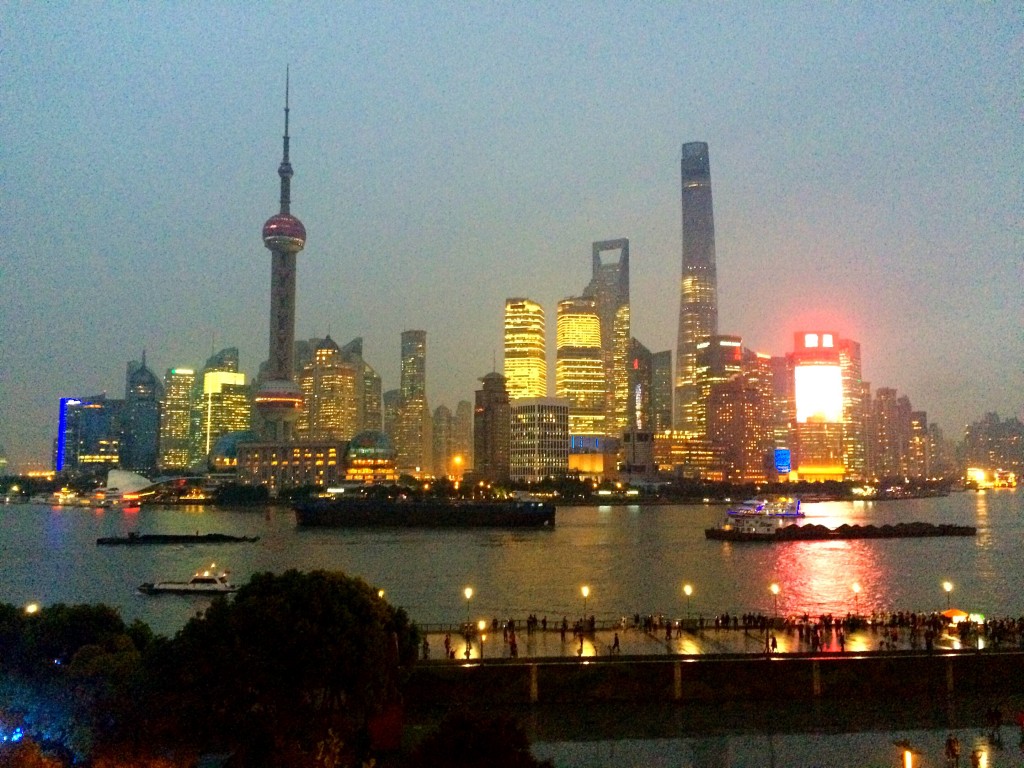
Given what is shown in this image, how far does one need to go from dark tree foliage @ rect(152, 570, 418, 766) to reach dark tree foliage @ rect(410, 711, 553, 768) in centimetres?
531

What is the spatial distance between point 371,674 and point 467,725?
6.39 m

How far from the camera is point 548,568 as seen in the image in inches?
2442

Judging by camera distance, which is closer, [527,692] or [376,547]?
[527,692]

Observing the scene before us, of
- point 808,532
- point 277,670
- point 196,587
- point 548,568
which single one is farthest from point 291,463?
point 277,670

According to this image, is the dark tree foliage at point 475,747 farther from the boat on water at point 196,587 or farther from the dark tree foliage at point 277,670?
the boat on water at point 196,587

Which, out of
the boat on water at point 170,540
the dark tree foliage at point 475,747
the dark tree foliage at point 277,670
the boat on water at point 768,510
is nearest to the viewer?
the dark tree foliage at point 475,747

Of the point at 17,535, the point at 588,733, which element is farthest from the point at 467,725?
the point at 17,535

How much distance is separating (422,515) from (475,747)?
102 m

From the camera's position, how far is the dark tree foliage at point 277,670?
17578mm

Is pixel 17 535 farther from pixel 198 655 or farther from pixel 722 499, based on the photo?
pixel 722 499

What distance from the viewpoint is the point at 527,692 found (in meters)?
24.5

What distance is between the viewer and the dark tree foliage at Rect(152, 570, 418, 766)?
57.7ft

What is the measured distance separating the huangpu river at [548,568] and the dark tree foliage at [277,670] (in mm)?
21698

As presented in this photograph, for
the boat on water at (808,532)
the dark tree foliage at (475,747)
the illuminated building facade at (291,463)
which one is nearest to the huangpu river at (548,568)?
the boat on water at (808,532)
